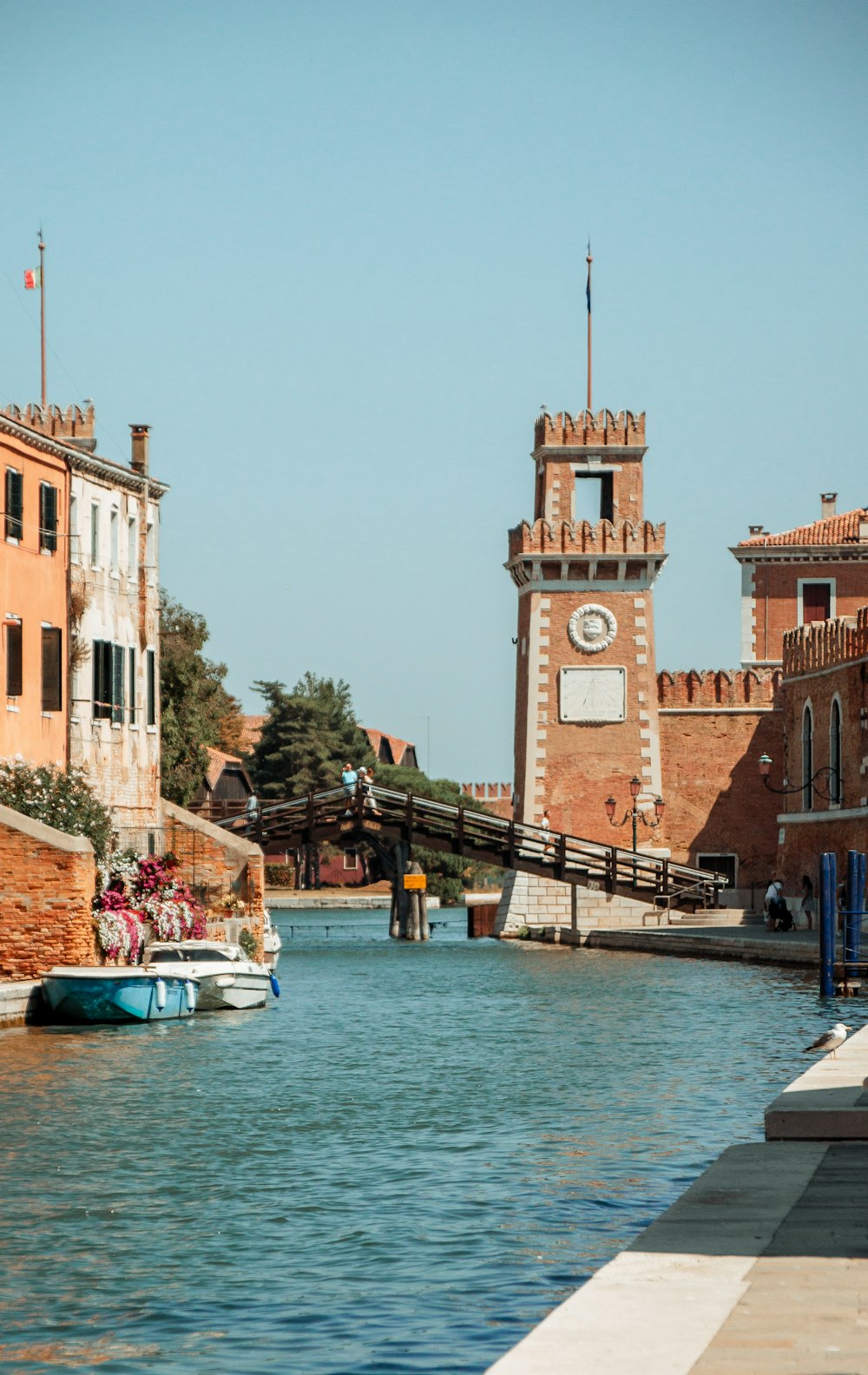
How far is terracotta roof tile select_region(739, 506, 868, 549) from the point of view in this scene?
57438 mm

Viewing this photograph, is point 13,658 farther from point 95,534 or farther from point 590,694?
point 590,694

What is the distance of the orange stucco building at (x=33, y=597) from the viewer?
30.5 metres

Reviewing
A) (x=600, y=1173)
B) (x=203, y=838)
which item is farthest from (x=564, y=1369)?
(x=203, y=838)

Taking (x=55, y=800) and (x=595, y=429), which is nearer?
(x=55, y=800)

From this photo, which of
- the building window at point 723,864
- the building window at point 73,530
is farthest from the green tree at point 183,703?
the building window at point 73,530

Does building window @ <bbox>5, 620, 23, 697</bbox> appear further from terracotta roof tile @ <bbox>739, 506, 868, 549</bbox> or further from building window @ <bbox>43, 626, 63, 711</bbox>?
terracotta roof tile @ <bbox>739, 506, 868, 549</bbox>

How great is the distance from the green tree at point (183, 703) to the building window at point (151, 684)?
1552cm

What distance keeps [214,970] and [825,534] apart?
110 ft

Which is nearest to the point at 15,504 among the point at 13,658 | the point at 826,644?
the point at 13,658

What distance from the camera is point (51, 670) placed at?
1266 inches

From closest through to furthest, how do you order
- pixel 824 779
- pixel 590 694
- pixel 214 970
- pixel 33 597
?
1. pixel 214 970
2. pixel 33 597
3. pixel 824 779
4. pixel 590 694

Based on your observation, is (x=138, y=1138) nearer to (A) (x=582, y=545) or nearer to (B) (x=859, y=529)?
(A) (x=582, y=545)

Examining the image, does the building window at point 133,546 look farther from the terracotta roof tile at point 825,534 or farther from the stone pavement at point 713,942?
the terracotta roof tile at point 825,534

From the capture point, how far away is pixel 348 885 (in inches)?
4466
